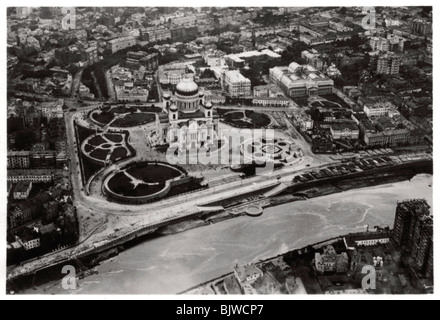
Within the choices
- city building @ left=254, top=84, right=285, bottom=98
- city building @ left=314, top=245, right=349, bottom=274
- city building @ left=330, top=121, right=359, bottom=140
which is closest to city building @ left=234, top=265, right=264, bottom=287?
city building @ left=314, top=245, right=349, bottom=274

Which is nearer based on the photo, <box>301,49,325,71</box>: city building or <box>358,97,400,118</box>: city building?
<box>358,97,400,118</box>: city building

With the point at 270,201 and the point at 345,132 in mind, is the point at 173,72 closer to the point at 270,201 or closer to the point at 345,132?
the point at 345,132

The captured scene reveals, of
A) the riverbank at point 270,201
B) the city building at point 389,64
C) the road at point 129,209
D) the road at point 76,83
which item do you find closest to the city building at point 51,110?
the road at point 76,83

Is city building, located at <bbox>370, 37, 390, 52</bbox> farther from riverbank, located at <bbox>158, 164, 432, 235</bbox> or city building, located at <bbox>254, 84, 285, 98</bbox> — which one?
riverbank, located at <bbox>158, 164, 432, 235</bbox>

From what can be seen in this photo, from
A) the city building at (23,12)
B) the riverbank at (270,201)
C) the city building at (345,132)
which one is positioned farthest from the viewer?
the city building at (23,12)

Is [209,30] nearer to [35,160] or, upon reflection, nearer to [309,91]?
[309,91]

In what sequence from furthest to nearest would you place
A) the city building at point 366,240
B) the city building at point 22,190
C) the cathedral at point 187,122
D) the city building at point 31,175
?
the cathedral at point 187,122 → the city building at point 31,175 → the city building at point 22,190 → the city building at point 366,240

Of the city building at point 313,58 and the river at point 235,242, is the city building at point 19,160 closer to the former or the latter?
the river at point 235,242
